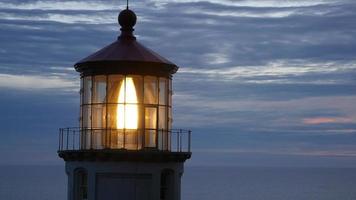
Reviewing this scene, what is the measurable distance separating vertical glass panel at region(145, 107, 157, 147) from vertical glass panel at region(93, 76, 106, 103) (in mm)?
952

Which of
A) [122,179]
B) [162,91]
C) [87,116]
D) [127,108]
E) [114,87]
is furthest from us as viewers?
[162,91]

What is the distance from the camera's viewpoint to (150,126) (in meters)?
15.0

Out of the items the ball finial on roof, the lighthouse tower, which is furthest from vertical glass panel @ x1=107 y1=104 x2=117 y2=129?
the ball finial on roof

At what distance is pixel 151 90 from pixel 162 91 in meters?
0.27

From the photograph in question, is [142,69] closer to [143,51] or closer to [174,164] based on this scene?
[143,51]

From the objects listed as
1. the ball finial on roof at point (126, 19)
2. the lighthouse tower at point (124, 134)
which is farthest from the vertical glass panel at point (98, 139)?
the ball finial on roof at point (126, 19)

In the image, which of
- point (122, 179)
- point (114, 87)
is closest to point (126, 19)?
point (114, 87)

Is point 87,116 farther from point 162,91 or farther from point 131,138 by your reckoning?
point 162,91

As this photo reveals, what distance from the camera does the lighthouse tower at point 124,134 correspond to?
14.6 m

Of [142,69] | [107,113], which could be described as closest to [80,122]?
[107,113]

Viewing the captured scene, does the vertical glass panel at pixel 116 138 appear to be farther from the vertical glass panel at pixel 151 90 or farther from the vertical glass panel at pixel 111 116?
the vertical glass panel at pixel 151 90

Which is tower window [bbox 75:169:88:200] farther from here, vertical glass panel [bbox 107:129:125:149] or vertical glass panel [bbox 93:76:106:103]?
vertical glass panel [bbox 93:76:106:103]

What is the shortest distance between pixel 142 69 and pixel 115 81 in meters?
0.62

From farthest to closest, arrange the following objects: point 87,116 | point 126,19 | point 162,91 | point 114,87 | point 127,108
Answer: point 126,19, point 162,91, point 87,116, point 114,87, point 127,108
